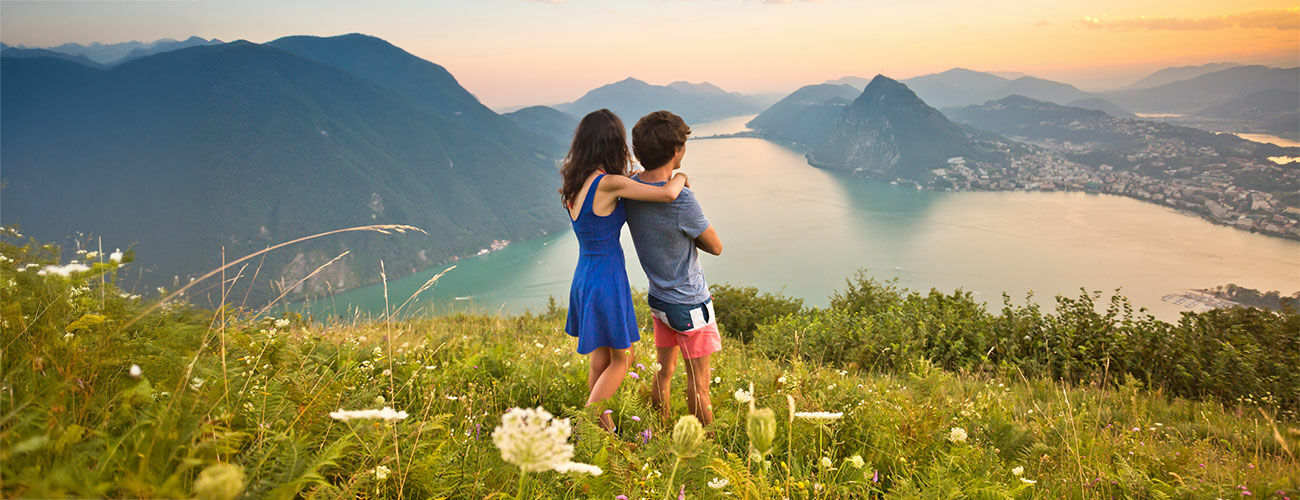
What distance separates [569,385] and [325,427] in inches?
67.6

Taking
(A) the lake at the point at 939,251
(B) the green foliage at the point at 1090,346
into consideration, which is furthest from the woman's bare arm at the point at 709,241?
(A) the lake at the point at 939,251

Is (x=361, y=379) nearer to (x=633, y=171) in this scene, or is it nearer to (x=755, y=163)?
(x=633, y=171)

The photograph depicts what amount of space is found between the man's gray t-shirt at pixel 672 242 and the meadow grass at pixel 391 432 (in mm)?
629

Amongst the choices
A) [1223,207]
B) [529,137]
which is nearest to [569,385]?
[1223,207]

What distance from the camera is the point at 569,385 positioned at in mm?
3447

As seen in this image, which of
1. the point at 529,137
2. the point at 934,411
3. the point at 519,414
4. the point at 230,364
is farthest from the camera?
the point at 529,137

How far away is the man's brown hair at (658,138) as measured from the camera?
290cm

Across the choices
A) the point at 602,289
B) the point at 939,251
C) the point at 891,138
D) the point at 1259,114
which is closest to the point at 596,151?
the point at 602,289

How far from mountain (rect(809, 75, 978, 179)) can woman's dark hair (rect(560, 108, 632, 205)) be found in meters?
154

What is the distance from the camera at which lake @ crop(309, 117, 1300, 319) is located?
6406 centimetres

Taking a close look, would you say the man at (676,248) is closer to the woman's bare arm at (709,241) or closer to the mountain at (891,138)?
the woman's bare arm at (709,241)

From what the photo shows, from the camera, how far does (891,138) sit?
16550 cm

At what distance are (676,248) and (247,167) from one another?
537 feet

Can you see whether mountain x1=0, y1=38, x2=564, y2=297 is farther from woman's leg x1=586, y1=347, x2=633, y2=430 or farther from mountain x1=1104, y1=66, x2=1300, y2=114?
mountain x1=1104, y1=66, x2=1300, y2=114
